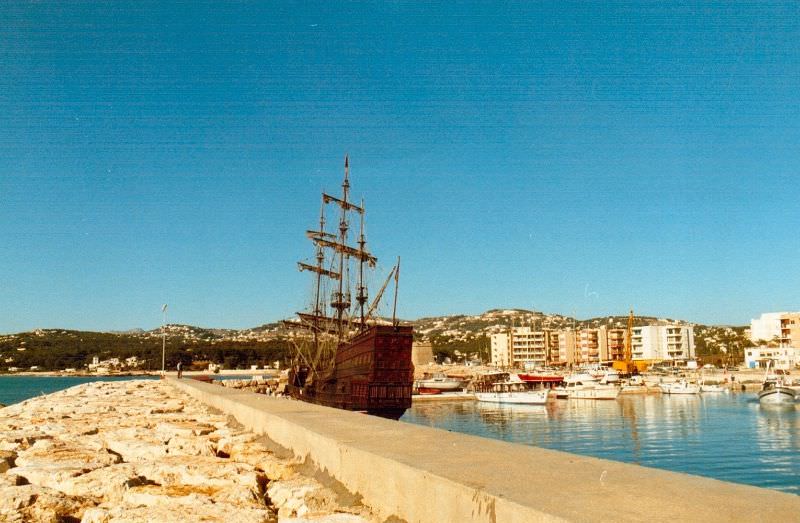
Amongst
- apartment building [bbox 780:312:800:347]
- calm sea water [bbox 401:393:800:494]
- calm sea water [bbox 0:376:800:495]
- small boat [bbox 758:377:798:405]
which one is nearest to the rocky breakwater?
calm sea water [bbox 401:393:800:494]

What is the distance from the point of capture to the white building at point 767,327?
14588 centimetres

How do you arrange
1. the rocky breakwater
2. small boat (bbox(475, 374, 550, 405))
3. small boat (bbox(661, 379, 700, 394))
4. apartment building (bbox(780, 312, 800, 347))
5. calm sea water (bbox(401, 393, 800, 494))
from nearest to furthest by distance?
the rocky breakwater < calm sea water (bbox(401, 393, 800, 494)) < small boat (bbox(475, 374, 550, 405)) < small boat (bbox(661, 379, 700, 394)) < apartment building (bbox(780, 312, 800, 347))

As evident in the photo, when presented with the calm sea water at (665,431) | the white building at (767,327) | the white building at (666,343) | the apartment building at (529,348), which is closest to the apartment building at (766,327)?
the white building at (767,327)

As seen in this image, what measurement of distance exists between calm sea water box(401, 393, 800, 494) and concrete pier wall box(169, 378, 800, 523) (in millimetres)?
21868

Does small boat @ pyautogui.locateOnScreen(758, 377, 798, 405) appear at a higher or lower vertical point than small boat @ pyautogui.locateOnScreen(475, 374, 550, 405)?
higher

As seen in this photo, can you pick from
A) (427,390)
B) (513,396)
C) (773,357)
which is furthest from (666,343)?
(513,396)

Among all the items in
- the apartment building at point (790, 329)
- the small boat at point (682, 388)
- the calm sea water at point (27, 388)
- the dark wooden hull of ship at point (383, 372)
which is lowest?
the calm sea water at point (27, 388)

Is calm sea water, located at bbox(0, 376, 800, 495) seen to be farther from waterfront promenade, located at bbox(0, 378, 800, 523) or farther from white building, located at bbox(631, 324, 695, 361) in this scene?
white building, located at bbox(631, 324, 695, 361)

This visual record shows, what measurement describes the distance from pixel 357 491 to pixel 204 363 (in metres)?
193

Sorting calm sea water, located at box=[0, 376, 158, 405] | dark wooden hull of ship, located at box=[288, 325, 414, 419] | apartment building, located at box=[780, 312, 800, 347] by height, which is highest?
apartment building, located at box=[780, 312, 800, 347]

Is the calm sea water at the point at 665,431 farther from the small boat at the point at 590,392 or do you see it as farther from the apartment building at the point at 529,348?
the apartment building at the point at 529,348

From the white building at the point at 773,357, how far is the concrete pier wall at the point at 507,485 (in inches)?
4878

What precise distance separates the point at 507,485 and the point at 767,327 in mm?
171661

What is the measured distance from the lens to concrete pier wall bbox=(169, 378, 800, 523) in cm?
277
